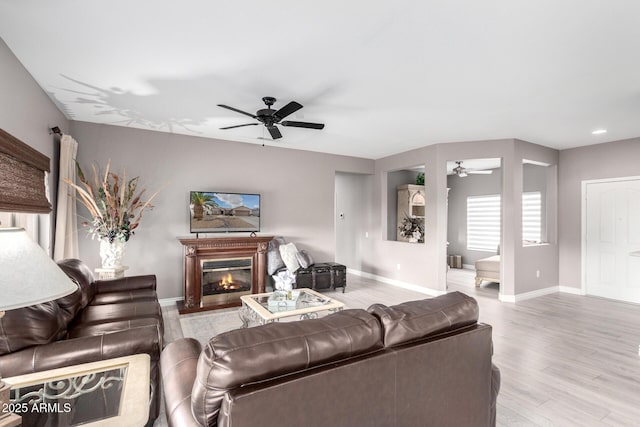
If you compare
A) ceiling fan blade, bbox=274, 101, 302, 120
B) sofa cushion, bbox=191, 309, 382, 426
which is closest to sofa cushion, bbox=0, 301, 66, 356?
sofa cushion, bbox=191, 309, 382, 426

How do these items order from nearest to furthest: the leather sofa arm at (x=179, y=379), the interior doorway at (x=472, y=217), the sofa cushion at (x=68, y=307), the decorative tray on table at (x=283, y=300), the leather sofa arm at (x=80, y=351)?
the leather sofa arm at (x=179, y=379), the leather sofa arm at (x=80, y=351), the sofa cushion at (x=68, y=307), the decorative tray on table at (x=283, y=300), the interior doorway at (x=472, y=217)

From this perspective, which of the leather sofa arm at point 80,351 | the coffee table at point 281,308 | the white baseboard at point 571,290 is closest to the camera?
the leather sofa arm at point 80,351

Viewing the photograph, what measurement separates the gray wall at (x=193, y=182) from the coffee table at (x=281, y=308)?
6.65 feet

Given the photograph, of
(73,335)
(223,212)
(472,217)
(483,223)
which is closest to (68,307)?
(73,335)

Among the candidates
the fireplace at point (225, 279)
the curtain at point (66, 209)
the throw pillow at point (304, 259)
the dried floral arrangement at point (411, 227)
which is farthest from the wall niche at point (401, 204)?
the curtain at point (66, 209)

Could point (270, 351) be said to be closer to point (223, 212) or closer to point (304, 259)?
point (223, 212)

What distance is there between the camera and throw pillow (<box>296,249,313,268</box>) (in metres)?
Answer: 5.43

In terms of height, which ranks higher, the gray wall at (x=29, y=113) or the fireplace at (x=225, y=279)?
the gray wall at (x=29, y=113)

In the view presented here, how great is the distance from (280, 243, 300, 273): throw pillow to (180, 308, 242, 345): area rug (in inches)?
42.6

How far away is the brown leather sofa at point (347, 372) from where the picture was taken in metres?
1.04

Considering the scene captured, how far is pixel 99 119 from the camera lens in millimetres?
4289

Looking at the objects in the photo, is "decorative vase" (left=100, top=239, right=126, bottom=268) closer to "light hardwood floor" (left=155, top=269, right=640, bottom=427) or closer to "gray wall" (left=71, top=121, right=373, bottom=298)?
"gray wall" (left=71, top=121, right=373, bottom=298)

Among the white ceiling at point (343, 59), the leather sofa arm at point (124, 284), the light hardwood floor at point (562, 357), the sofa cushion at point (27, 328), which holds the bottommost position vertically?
the light hardwood floor at point (562, 357)

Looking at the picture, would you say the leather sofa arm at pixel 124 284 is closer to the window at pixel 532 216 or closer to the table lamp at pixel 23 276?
the table lamp at pixel 23 276
